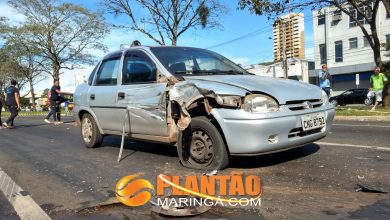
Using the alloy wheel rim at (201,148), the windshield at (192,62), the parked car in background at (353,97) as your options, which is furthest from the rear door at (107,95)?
the parked car in background at (353,97)

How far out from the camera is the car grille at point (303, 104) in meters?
4.61

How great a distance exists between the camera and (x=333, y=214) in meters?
3.30

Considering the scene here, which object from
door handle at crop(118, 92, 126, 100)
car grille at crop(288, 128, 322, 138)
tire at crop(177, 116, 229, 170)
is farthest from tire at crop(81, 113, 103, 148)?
car grille at crop(288, 128, 322, 138)

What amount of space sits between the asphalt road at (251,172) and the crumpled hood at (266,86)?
0.87 m

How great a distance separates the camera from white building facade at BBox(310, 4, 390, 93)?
39859 millimetres

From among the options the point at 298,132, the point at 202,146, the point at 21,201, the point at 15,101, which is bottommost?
the point at 21,201

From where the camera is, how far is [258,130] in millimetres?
4344

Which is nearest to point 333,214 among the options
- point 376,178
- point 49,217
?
point 376,178

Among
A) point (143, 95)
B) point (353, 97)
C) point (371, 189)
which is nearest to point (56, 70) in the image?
point (353, 97)

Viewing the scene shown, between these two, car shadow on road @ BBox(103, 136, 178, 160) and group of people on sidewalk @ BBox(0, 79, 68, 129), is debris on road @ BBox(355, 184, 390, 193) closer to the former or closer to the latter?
car shadow on road @ BBox(103, 136, 178, 160)

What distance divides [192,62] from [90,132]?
2.62 meters

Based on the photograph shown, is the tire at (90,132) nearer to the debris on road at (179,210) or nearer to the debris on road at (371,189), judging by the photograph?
the debris on road at (179,210)

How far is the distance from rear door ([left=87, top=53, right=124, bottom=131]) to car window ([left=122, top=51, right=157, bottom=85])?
9.1 inches

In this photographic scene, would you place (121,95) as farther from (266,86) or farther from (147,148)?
(266,86)
